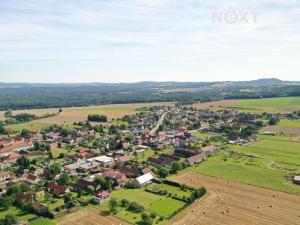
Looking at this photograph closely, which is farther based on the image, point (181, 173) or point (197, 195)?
point (181, 173)

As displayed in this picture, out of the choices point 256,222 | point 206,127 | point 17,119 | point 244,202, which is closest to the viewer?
point 256,222

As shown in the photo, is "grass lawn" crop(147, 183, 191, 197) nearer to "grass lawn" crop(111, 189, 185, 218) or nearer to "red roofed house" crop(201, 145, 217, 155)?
"grass lawn" crop(111, 189, 185, 218)

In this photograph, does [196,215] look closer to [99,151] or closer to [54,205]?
[54,205]

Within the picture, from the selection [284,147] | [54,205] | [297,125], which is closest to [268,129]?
[297,125]

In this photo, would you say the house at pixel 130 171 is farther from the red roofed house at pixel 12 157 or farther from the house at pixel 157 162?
the red roofed house at pixel 12 157

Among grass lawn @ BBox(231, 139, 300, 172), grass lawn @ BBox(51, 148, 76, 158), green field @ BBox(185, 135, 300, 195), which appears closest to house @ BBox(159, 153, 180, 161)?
green field @ BBox(185, 135, 300, 195)

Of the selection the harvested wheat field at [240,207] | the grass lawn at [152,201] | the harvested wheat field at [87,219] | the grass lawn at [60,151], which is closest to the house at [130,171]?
the grass lawn at [152,201]
